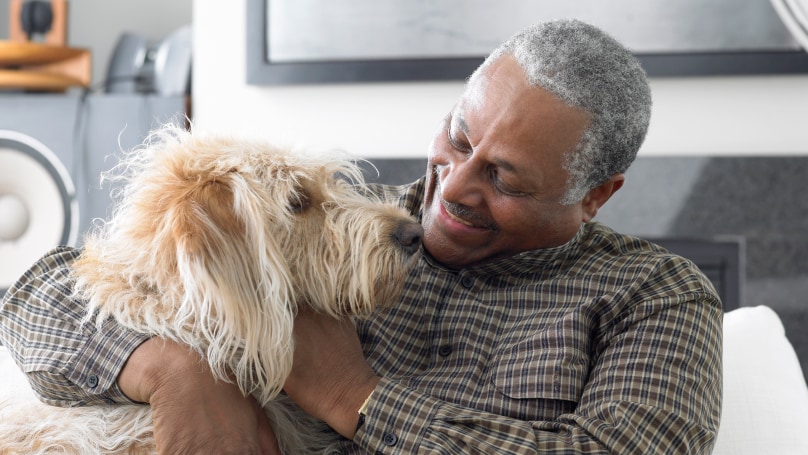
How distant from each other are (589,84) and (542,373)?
17.9 inches

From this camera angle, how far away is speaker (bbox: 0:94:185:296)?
3.01 m

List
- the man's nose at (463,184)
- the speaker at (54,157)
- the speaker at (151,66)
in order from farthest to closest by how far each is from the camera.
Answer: the speaker at (151,66)
the speaker at (54,157)
the man's nose at (463,184)

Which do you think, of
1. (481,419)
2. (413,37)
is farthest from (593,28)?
(413,37)

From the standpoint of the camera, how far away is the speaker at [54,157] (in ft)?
9.86

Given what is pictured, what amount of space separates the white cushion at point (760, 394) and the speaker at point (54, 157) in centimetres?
213

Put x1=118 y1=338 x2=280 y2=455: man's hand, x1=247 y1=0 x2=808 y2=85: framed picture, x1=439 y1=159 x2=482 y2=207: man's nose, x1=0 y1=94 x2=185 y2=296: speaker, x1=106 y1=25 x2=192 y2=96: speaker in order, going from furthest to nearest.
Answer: x1=106 y1=25 x2=192 y2=96: speaker < x1=0 y1=94 x2=185 y2=296: speaker < x1=247 y1=0 x2=808 y2=85: framed picture < x1=439 y1=159 x2=482 y2=207: man's nose < x1=118 y1=338 x2=280 y2=455: man's hand

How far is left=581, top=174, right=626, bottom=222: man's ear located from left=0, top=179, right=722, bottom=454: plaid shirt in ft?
0.13

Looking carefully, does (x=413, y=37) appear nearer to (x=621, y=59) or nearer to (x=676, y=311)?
(x=621, y=59)

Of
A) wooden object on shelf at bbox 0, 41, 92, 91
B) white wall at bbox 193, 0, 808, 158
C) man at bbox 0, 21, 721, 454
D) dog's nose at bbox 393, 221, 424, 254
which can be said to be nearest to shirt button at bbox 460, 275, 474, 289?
man at bbox 0, 21, 721, 454

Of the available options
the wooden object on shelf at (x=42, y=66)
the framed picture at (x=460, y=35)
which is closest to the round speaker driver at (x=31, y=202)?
the wooden object on shelf at (x=42, y=66)

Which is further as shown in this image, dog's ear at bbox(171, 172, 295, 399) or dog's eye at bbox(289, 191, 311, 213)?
dog's eye at bbox(289, 191, 311, 213)

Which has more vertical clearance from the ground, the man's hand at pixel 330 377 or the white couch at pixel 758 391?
the man's hand at pixel 330 377

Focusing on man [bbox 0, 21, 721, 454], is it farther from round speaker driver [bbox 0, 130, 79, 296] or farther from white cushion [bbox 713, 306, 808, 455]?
round speaker driver [bbox 0, 130, 79, 296]

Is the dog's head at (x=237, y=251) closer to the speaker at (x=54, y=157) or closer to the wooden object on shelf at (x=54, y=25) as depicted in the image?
the speaker at (x=54, y=157)
